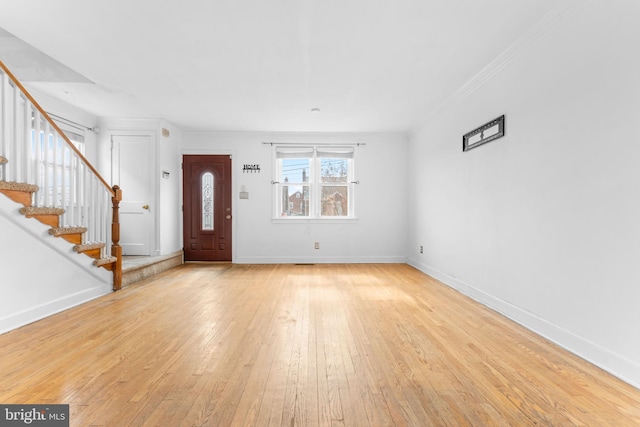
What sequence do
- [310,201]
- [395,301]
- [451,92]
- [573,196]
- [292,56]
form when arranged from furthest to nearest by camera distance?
[310,201]
[451,92]
[395,301]
[292,56]
[573,196]

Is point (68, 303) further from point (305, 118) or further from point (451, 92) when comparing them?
point (451, 92)

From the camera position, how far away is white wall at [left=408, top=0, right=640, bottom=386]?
2047 mm

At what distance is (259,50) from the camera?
3223 mm

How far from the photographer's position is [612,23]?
7.02ft

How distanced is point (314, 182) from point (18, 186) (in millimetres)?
4685

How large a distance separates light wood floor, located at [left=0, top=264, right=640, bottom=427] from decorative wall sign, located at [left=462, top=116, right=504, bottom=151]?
1.85 metres

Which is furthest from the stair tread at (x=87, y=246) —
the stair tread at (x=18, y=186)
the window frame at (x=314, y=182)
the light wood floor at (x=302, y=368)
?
the window frame at (x=314, y=182)

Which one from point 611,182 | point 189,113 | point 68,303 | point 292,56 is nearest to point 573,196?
point 611,182

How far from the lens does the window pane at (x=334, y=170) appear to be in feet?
22.6

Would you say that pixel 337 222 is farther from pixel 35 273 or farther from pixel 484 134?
pixel 35 273

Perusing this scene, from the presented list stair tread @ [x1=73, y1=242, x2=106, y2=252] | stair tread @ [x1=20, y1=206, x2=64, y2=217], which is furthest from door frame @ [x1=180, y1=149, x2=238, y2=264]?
stair tread @ [x1=20, y1=206, x2=64, y2=217]

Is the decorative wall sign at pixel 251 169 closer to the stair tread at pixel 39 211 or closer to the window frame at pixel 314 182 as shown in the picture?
the window frame at pixel 314 182

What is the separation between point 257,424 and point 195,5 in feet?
9.35

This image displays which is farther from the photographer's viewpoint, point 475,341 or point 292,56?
point 292,56
